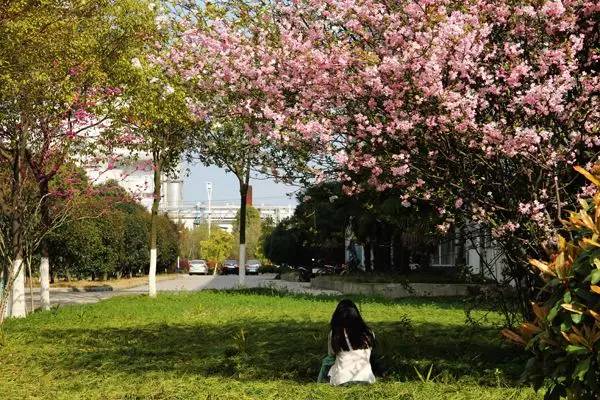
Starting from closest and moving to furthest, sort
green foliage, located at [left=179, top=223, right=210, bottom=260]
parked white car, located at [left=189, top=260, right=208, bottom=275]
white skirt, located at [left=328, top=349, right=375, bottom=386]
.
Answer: white skirt, located at [left=328, top=349, right=375, bottom=386], parked white car, located at [left=189, top=260, right=208, bottom=275], green foliage, located at [left=179, top=223, right=210, bottom=260]

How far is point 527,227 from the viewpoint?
7555 mm

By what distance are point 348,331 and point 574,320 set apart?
171 inches

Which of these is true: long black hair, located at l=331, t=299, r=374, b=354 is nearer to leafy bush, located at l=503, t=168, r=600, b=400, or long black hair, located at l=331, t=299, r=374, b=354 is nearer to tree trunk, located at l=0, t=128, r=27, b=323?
leafy bush, located at l=503, t=168, r=600, b=400

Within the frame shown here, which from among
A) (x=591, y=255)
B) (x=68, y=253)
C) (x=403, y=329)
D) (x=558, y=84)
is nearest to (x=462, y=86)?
(x=558, y=84)

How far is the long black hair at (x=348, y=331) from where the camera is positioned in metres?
8.14

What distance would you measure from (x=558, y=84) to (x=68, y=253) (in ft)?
128

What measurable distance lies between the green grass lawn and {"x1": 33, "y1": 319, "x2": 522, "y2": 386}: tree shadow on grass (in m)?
0.02

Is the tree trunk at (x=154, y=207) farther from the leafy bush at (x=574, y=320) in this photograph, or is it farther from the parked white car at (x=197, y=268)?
the parked white car at (x=197, y=268)

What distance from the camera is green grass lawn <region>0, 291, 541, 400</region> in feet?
25.6

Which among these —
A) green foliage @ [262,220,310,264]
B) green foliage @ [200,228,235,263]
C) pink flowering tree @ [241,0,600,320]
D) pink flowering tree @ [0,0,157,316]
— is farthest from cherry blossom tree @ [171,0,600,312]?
green foliage @ [200,228,235,263]

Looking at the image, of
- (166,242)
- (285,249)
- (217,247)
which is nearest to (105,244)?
(285,249)

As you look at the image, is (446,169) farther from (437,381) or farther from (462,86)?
(437,381)

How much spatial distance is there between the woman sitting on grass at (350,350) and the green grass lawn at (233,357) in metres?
0.20

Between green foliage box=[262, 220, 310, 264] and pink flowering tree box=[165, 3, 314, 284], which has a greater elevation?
pink flowering tree box=[165, 3, 314, 284]
